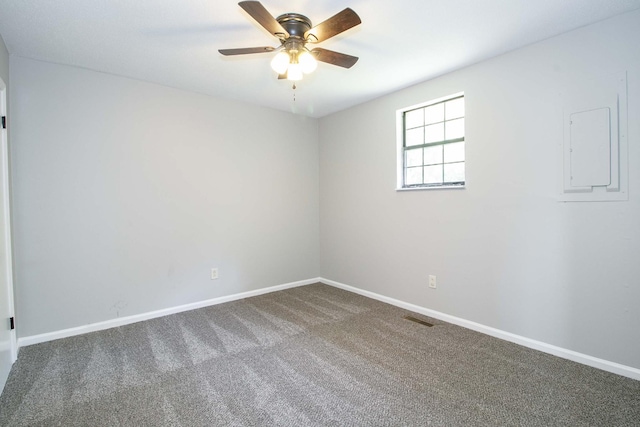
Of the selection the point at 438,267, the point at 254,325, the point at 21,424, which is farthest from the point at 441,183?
the point at 21,424

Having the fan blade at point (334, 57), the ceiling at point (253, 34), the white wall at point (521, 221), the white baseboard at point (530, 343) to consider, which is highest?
the ceiling at point (253, 34)

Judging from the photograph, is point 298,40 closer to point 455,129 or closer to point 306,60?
point 306,60

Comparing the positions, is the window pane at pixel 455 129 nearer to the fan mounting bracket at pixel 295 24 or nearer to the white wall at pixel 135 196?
the fan mounting bracket at pixel 295 24

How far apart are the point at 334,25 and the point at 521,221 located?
7.02 ft

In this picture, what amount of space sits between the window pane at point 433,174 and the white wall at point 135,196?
186 cm

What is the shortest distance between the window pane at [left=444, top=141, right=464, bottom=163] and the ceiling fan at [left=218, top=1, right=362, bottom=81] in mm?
1528

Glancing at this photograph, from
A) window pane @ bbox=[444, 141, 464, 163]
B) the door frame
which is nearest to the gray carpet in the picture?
the door frame

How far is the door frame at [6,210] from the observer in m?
2.29

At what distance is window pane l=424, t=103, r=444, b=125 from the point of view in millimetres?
3260

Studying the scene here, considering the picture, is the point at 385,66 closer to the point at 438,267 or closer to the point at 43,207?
the point at 438,267

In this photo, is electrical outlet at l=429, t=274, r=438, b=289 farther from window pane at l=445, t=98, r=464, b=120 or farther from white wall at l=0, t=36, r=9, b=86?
white wall at l=0, t=36, r=9, b=86

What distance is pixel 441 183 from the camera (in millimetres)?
3275

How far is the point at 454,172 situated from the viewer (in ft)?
10.4

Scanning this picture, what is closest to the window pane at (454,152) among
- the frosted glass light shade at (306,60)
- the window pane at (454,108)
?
the window pane at (454,108)
